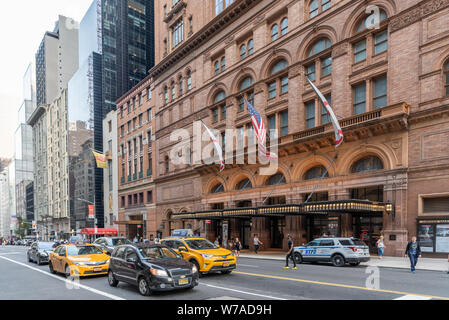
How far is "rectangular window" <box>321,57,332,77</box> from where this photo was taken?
27.7 m

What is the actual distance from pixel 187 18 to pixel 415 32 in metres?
30.0

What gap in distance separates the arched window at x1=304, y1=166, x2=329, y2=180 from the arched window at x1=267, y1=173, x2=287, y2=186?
7.70 feet

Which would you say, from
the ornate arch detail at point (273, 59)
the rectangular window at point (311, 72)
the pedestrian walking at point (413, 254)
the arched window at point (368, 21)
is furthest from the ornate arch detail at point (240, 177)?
the pedestrian walking at point (413, 254)

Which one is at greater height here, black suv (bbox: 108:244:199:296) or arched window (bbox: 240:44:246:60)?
arched window (bbox: 240:44:246:60)

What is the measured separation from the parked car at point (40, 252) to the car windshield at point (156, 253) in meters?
12.0

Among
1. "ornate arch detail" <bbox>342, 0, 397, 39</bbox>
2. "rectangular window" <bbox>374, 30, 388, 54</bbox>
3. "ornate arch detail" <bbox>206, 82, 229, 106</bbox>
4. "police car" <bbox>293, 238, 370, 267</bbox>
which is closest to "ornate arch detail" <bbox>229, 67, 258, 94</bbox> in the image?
"ornate arch detail" <bbox>206, 82, 229, 106</bbox>

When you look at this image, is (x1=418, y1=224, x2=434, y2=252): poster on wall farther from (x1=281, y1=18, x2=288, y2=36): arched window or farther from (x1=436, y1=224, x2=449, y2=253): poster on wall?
(x1=281, y1=18, x2=288, y2=36): arched window

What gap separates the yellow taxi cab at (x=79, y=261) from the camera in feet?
45.9

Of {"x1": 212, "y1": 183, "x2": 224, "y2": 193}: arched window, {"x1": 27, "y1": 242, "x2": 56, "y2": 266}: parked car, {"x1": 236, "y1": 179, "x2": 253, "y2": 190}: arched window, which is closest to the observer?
{"x1": 27, "y1": 242, "x2": 56, "y2": 266}: parked car

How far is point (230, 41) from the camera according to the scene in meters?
37.1

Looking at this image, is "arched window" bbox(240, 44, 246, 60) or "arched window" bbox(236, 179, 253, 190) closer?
"arched window" bbox(236, 179, 253, 190)

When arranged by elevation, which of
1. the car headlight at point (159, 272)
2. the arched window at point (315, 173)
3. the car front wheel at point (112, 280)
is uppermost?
the arched window at point (315, 173)

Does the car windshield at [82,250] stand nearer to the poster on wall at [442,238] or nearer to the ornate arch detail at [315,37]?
the poster on wall at [442,238]
